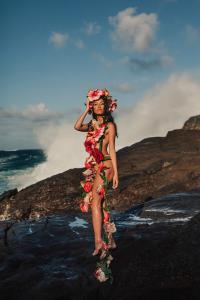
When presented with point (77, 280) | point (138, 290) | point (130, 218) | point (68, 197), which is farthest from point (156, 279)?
point (68, 197)

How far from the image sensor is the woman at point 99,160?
5781 mm

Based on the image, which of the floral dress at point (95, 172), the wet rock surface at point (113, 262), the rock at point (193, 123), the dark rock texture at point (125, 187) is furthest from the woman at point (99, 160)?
the rock at point (193, 123)

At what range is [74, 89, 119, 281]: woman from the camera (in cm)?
578

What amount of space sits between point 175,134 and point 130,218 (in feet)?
58.3

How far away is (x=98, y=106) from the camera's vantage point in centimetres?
596

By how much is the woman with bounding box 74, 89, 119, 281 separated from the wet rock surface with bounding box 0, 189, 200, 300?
539mm

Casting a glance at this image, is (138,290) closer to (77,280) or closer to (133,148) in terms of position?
(77,280)

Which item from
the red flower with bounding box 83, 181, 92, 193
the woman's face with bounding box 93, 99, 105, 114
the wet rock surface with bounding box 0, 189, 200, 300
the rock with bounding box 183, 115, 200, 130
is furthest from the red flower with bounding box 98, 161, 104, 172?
the rock with bounding box 183, 115, 200, 130

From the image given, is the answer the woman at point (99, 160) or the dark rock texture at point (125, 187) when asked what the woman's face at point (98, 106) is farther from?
the dark rock texture at point (125, 187)

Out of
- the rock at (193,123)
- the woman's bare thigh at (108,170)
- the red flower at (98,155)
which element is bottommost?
the woman's bare thigh at (108,170)

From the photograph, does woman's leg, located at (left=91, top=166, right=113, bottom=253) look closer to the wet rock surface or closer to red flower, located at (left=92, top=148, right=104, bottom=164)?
red flower, located at (left=92, top=148, right=104, bottom=164)

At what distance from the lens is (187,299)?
4.40 meters

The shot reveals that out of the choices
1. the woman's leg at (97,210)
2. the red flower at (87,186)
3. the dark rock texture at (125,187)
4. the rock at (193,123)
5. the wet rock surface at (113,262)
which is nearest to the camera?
the wet rock surface at (113,262)

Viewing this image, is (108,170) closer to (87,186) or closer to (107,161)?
(107,161)
